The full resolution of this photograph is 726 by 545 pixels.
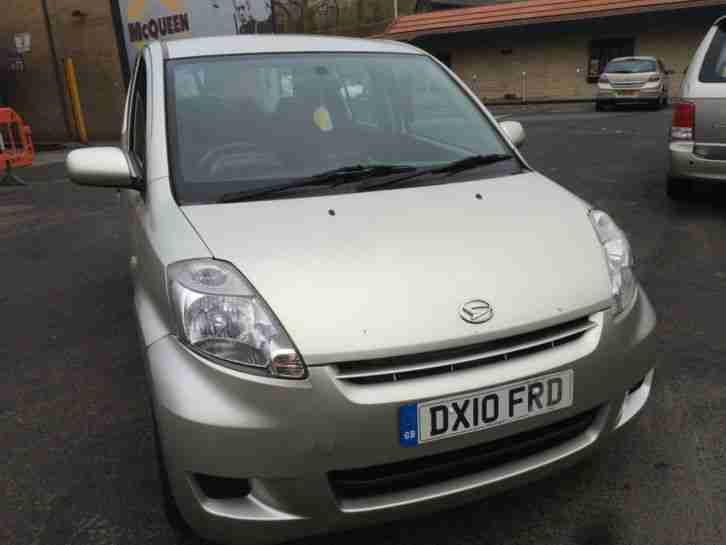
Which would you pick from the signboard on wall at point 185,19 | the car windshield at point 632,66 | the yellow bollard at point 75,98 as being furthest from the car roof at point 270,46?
the car windshield at point 632,66

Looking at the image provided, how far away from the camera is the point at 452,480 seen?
1816mm

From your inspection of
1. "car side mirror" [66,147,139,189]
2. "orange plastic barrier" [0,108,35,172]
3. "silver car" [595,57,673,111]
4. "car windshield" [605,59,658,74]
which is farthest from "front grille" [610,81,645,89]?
"car side mirror" [66,147,139,189]

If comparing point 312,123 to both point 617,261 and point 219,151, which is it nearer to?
point 219,151

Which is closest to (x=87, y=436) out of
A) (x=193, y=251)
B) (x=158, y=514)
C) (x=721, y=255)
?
(x=158, y=514)

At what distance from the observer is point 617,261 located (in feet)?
7.16

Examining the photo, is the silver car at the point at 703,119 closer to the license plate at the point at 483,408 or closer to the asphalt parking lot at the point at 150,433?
the asphalt parking lot at the point at 150,433

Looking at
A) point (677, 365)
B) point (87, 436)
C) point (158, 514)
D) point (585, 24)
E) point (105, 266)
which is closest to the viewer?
point (158, 514)

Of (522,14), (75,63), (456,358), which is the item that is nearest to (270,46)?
(456,358)

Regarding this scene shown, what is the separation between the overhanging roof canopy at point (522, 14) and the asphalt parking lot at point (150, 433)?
73.1 ft

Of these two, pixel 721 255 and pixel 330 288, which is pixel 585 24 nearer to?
pixel 721 255

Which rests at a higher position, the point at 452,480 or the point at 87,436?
the point at 452,480

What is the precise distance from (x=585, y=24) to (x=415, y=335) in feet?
91.3

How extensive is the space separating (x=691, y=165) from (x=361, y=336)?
15.7 ft

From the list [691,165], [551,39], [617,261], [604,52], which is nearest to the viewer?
[617,261]
